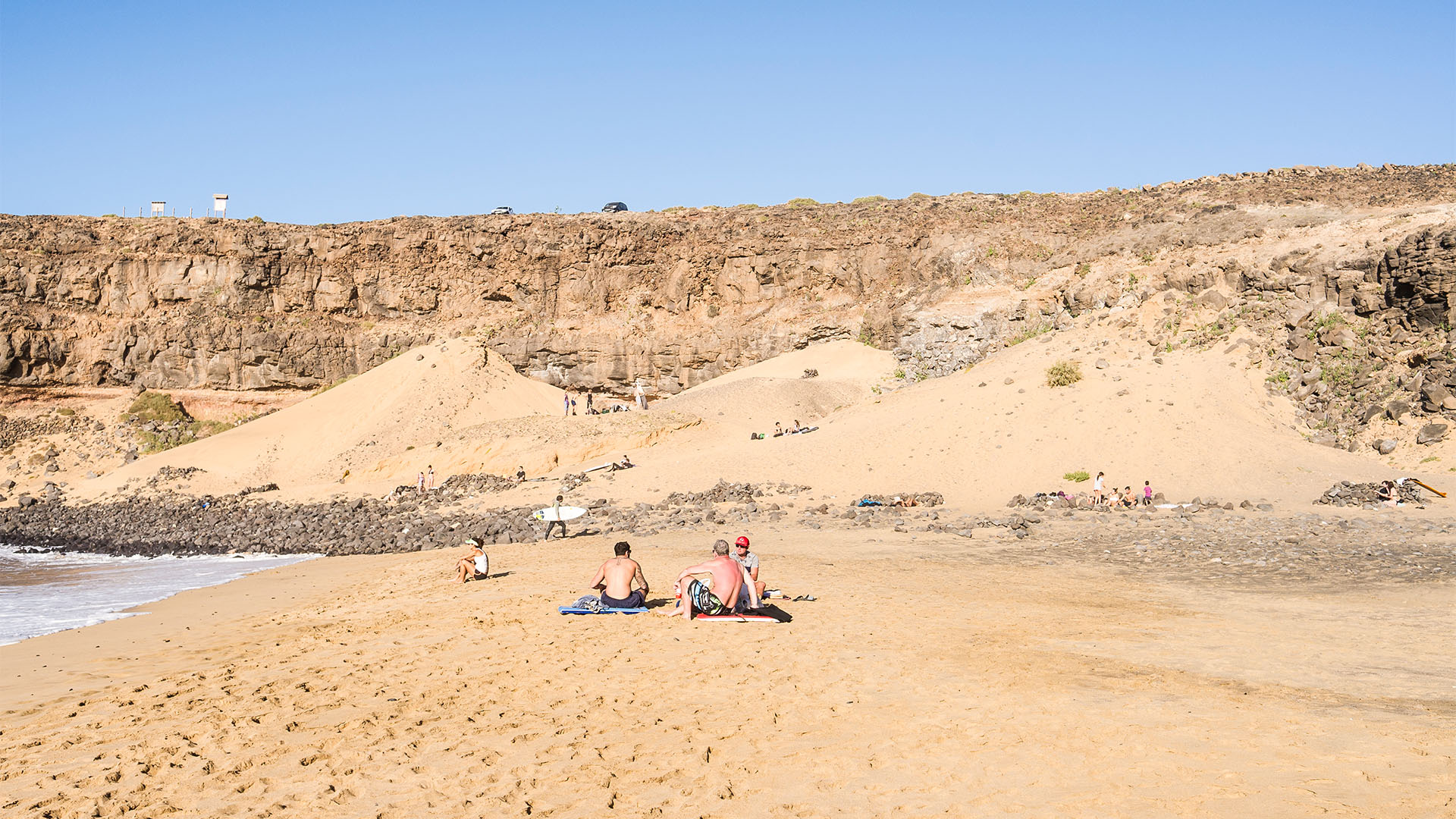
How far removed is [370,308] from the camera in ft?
154

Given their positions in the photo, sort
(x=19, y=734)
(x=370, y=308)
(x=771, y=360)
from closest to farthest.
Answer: (x=19, y=734) < (x=771, y=360) < (x=370, y=308)

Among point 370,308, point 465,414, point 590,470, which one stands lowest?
point 590,470

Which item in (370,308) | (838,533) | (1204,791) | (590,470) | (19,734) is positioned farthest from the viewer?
(370,308)

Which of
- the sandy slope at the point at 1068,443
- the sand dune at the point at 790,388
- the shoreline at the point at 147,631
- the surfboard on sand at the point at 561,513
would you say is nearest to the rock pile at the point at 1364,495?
the sandy slope at the point at 1068,443

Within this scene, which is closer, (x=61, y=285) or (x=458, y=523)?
(x=458, y=523)

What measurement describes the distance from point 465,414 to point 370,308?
41.8 feet

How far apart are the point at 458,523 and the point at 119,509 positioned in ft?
48.1

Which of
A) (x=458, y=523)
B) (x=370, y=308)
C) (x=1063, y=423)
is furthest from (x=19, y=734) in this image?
(x=370, y=308)

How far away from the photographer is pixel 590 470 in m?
28.2

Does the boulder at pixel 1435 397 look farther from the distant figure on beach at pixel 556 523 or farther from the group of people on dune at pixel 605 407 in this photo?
the group of people on dune at pixel 605 407

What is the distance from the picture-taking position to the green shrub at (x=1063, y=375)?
2789cm

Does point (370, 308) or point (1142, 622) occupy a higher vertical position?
point (370, 308)

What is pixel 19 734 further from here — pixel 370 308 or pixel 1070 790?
pixel 370 308

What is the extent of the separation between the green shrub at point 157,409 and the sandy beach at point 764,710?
3351 cm
